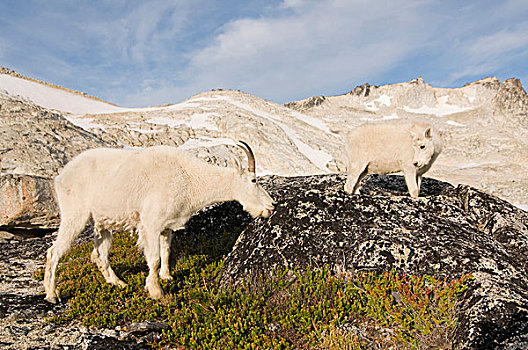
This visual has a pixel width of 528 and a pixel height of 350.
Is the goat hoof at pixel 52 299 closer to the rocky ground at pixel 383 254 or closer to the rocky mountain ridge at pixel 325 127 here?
the rocky ground at pixel 383 254

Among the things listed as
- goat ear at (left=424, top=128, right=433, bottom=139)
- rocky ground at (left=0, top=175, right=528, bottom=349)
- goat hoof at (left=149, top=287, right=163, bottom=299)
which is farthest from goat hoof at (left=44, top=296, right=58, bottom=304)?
goat ear at (left=424, top=128, right=433, bottom=139)

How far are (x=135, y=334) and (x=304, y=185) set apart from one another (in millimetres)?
7545

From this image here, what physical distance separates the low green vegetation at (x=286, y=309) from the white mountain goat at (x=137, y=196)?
0.56 metres

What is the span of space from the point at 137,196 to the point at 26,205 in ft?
26.9

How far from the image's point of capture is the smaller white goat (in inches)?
325

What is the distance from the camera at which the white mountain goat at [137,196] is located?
696cm

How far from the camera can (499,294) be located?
4.80 m

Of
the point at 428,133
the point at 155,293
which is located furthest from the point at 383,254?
the point at 155,293

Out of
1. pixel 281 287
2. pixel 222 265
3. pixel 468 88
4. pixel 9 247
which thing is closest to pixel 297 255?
pixel 281 287

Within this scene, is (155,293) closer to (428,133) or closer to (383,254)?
(383,254)

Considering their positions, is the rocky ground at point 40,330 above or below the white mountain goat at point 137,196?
below

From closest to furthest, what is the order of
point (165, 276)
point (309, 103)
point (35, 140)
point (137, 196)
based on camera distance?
point (137, 196) < point (165, 276) < point (35, 140) < point (309, 103)

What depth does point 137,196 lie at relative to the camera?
707 cm

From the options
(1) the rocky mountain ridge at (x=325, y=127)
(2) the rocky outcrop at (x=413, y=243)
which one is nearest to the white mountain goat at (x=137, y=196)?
(2) the rocky outcrop at (x=413, y=243)
